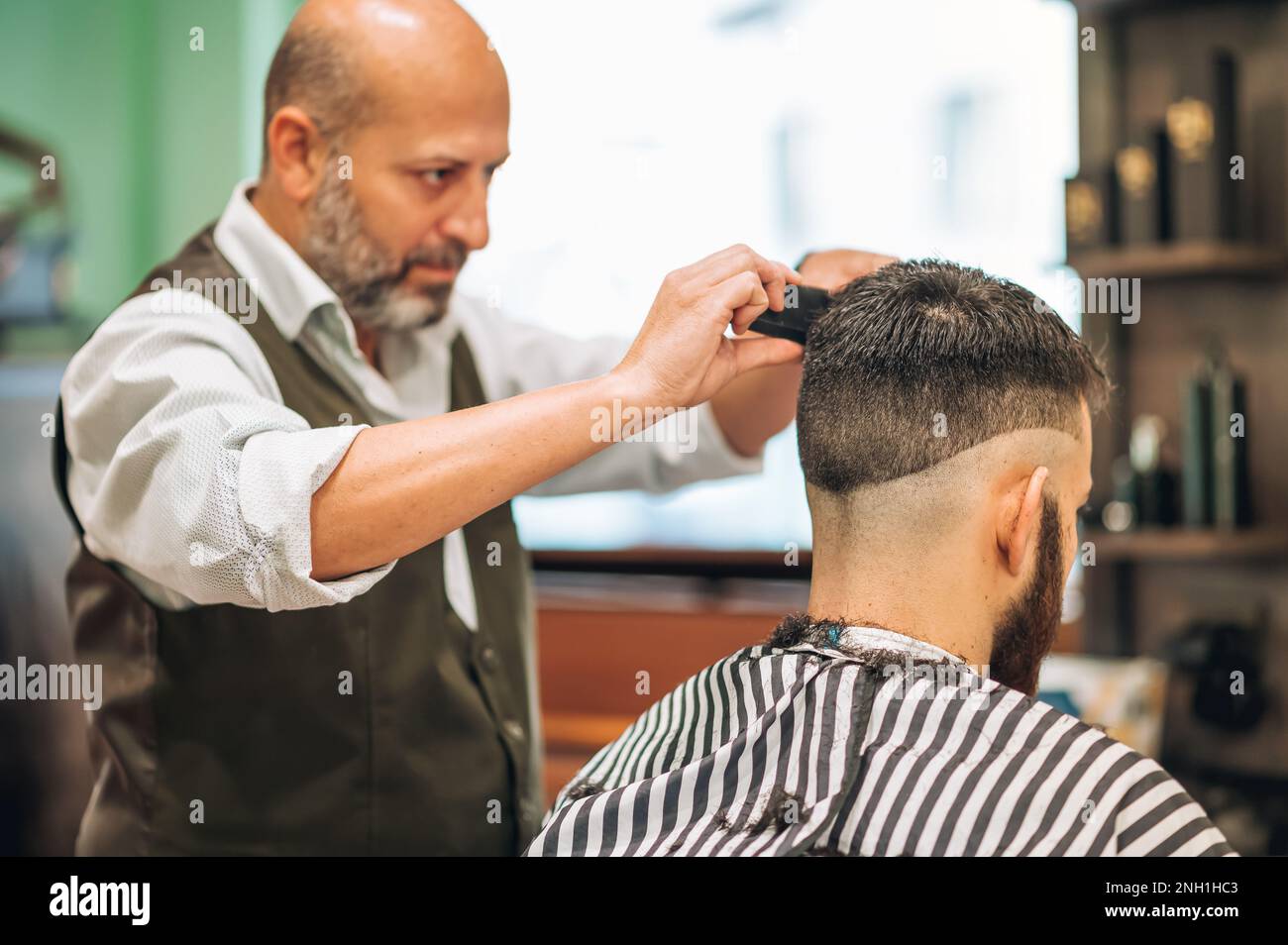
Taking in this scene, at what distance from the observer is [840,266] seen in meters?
1.46

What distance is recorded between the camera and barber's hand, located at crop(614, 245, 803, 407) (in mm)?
1196

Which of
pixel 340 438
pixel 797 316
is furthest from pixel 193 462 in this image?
pixel 797 316

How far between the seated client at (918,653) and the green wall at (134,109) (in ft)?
10.1

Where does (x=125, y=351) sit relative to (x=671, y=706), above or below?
above

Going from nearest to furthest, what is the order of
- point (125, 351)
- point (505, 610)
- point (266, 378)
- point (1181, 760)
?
1. point (125, 351)
2. point (266, 378)
3. point (505, 610)
4. point (1181, 760)

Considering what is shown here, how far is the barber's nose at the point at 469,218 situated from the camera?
1.48 metres

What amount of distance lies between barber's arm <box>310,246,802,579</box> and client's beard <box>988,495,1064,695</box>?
38 centimetres

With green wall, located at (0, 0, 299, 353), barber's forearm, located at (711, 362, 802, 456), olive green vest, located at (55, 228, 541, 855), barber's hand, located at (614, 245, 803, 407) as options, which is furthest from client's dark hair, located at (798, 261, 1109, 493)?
green wall, located at (0, 0, 299, 353)

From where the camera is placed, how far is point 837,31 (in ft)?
10.4

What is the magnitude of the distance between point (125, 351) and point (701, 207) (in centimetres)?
214

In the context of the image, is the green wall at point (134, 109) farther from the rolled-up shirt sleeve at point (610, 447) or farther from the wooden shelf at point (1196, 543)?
the wooden shelf at point (1196, 543)

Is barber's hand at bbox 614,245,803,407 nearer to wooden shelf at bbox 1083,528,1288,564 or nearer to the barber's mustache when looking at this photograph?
the barber's mustache
